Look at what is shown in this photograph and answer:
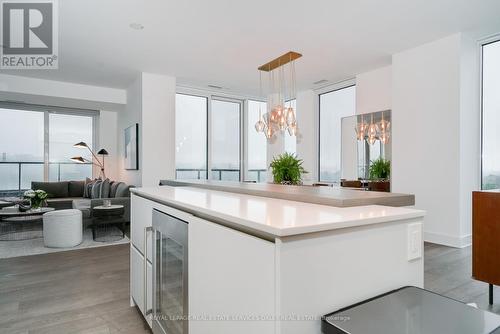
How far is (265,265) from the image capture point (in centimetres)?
79

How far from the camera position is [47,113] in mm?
6871

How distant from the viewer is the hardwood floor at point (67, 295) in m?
2.02

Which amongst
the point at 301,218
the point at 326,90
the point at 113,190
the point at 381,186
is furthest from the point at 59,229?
the point at 326,90

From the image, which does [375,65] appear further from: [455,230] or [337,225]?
[337,225]

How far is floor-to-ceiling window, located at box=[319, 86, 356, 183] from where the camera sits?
609cm

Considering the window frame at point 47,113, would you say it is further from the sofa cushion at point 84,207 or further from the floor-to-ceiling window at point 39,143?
the sofa cushion at point 84,207

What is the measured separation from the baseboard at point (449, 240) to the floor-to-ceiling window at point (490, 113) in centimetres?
82

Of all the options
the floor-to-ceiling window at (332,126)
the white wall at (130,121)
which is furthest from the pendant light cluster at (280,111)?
the white wall at (130,121)

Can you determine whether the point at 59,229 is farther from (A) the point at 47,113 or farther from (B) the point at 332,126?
(B) the point at 332,126

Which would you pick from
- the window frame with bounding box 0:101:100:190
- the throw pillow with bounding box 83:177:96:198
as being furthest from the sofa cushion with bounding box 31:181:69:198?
the window frame with bounding box 0:101:100:190

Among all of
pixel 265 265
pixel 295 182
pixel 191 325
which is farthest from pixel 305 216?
pixel 295 182

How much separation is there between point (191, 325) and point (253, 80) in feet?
A: 17.6

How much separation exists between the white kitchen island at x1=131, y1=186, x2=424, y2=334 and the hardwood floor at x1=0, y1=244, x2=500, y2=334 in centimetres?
123

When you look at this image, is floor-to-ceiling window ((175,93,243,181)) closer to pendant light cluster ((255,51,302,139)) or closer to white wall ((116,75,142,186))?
white wall ((116,75,142,186))
